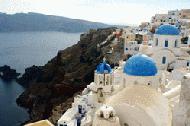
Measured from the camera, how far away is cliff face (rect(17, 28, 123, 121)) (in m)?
48.2

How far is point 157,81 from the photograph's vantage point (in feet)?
59.6

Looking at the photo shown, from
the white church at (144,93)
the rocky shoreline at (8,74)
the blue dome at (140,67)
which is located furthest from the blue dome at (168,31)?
the rocky shoreline at (8,74)

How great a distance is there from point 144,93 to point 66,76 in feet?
119

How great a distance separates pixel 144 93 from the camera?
14883 millimetres

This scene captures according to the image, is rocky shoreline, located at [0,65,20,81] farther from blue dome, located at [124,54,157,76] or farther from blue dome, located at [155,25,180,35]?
blue dome, located at [124,54,157,76]

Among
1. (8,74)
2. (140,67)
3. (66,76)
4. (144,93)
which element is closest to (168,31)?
(140,67)

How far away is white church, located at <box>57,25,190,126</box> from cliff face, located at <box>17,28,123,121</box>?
1627 centimetres

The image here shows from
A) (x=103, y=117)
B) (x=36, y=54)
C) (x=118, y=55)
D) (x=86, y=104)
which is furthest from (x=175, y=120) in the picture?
(x=36, y=54)

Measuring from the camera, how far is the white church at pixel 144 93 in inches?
494

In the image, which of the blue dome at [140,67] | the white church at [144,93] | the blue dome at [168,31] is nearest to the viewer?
the white church at [144,93]

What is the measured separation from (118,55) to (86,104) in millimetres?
20376

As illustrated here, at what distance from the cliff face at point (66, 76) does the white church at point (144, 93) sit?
641 inches

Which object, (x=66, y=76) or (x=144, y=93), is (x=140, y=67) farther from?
(x=66, y=76)

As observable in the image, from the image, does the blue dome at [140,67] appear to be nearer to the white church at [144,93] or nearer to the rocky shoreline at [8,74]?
the white church at [144,93]
